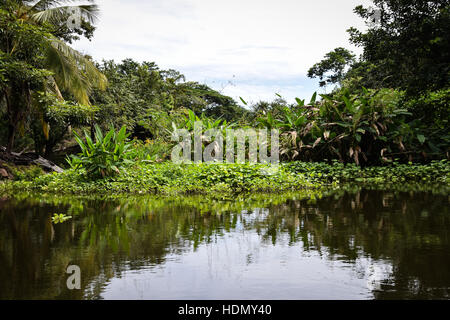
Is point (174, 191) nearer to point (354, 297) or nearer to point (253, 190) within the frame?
point (253, 190)

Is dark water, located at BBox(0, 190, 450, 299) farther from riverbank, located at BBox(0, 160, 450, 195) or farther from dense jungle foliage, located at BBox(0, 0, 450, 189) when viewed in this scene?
dense jungle foliage, located at BBox(0, 0, 450, 189)

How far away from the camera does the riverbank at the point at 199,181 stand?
6.88m

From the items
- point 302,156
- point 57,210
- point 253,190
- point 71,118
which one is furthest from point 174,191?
point 71,118

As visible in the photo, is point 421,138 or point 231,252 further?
point 421,138

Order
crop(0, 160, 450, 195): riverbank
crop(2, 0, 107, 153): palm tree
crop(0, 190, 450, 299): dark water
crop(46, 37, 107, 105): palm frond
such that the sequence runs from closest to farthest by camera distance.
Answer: crop(0, 190, 450, 299): dark water < crop(0, 160, 450, 195): riverbank < crop(2, 0, 107, 153): palm tree < crop(46, 37, 107, 105): palm frond

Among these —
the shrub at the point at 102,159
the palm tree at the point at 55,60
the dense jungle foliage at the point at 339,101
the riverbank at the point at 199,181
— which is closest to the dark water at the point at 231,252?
the riverbank at the point at 199,181

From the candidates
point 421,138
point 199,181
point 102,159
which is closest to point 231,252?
point 199,181

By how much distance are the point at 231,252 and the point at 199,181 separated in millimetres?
4139

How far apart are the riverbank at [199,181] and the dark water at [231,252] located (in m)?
1.78

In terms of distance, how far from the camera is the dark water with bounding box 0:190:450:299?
→ 213 centimetres

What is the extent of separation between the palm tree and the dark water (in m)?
7.65

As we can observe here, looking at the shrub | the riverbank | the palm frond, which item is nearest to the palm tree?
the palm frond

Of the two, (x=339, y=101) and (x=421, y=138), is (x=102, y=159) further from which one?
(x=421, y=138)

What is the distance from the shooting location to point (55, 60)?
12516 mm
